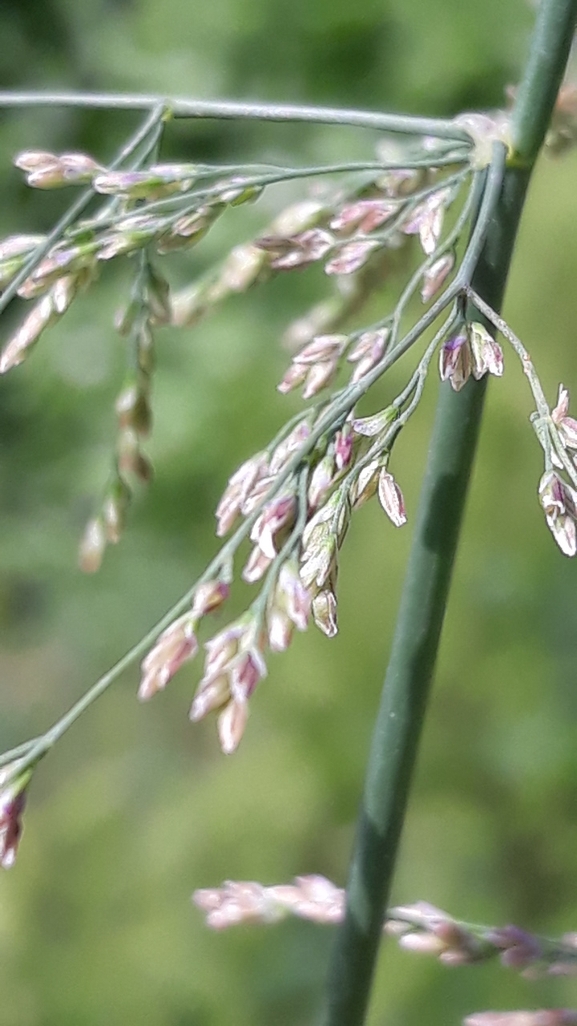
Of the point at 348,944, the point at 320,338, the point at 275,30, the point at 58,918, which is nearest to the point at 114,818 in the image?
the point at 58,918

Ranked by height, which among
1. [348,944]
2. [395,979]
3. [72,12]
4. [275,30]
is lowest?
[348,944]

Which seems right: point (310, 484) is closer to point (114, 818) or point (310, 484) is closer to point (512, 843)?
point (512, 843)

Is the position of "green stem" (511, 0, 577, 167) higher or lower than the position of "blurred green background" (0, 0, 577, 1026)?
lower

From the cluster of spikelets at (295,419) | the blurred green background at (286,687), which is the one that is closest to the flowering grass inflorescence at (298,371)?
the cluster of spikelets at (295,419)

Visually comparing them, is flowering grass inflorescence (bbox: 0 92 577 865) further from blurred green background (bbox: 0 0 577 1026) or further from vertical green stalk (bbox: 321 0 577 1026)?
blurred green background (bbox: 0 0 577 1026)

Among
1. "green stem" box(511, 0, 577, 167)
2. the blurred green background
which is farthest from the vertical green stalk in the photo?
the blurred green background

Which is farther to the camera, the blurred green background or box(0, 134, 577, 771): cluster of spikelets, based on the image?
the blurred green background

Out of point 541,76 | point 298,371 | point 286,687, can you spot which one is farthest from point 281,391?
point 286,687
